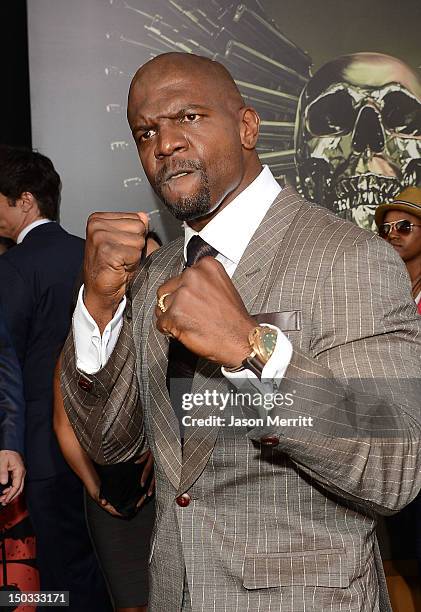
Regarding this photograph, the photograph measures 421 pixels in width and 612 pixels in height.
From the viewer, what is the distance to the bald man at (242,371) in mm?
1233

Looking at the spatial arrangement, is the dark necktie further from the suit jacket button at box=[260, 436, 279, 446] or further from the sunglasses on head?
the sunglasses on head

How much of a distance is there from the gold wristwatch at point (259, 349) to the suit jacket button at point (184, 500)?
1.06 ft

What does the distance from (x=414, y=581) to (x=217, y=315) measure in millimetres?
2879

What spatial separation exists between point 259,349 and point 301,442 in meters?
0.14

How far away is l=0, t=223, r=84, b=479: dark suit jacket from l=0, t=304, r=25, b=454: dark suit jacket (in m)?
0.25

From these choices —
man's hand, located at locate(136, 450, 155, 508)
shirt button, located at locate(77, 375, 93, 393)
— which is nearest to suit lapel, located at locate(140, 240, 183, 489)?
shirt button, located at locate(77, 375, 93, 393)

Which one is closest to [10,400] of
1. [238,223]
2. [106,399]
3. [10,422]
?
[10,422]

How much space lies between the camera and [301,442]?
122cm

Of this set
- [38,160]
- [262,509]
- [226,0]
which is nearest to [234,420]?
[262,509]

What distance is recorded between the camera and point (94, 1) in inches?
151

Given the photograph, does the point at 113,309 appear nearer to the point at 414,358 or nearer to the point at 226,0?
the point at 414,358

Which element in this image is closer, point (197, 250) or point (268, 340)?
point (268, 340)

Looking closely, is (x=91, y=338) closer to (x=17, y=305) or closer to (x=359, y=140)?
(x=17, y=305)

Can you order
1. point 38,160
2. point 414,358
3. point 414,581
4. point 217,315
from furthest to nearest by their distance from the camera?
point 414,581 → point 38,160 → point 414,358 → point 217,315
